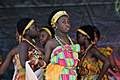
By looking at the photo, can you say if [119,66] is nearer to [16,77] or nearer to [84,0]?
[84,0]

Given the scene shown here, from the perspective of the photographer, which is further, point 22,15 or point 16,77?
point 22,15

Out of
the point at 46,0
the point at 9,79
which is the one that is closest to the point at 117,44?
the point at 46,0

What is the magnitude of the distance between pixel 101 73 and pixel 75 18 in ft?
5.54

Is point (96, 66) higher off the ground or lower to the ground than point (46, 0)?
lower

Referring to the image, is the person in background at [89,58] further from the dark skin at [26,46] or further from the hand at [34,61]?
the hand at [34,61]

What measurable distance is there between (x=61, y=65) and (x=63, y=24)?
483 mm

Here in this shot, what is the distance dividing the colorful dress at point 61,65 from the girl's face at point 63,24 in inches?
7.9

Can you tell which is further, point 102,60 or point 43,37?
point 43,37

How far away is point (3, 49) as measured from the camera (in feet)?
24.7

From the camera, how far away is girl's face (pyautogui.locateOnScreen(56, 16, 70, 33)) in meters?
5.28

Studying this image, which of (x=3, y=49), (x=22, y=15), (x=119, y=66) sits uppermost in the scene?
(x=22, y=15)

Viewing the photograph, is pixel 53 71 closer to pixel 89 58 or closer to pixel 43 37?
pixel 89 58

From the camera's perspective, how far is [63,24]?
5.29m

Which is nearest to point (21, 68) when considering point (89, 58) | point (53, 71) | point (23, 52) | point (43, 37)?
point (23, 52)
